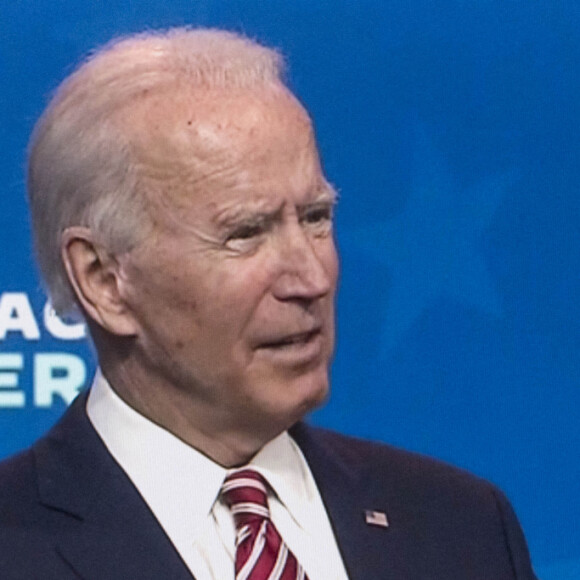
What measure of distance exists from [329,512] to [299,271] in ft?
0.93

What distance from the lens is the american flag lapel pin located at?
67.0 inches

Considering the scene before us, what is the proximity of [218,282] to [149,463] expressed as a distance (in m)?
0.20

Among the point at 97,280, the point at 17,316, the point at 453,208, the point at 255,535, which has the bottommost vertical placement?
the point at 255,535

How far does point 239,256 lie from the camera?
1559 mm

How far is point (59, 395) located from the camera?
2.44 meters

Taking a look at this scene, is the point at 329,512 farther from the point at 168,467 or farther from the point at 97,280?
the point at 97,280

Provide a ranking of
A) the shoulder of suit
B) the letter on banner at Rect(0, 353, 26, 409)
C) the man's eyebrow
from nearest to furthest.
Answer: the man's eyebrow < the shoulder of suit < the letter on banner at Rect(0, 353, 26, 409)

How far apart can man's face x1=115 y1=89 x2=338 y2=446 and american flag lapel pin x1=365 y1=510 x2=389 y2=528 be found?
18 centimetres

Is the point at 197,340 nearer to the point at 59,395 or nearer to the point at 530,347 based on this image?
the point at 59,395

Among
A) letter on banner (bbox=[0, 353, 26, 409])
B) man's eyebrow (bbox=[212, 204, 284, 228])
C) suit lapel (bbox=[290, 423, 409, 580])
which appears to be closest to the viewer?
man's eyebrow (bbox=[212, 204, 284, 228])

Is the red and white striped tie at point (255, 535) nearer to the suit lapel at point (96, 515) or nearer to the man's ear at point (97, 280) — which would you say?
the suit lapel at point (96, 515)

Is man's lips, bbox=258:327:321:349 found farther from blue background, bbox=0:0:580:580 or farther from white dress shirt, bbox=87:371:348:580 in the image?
blue background, bbox=0:0:580:580

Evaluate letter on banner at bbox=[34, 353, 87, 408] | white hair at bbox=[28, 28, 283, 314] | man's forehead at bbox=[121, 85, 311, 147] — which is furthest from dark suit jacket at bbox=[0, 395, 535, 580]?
letter on banner at bbox=[34, 353, 87, 408]

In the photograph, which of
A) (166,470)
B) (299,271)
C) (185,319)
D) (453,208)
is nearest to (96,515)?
(166,470)
